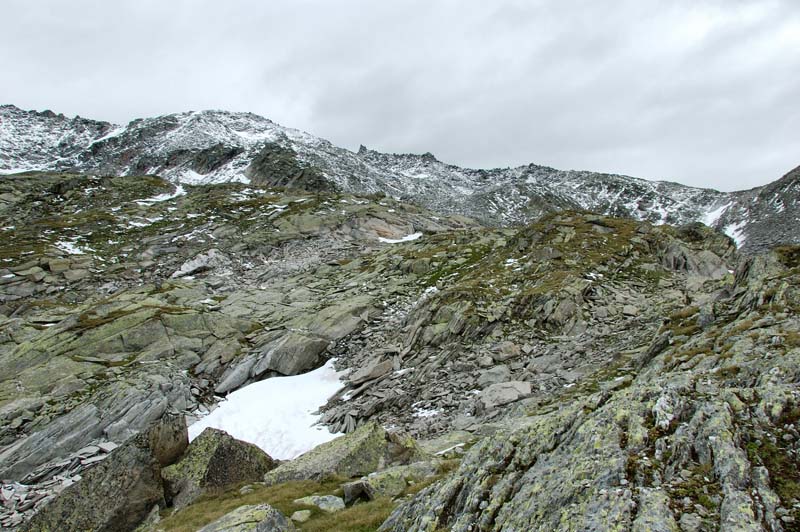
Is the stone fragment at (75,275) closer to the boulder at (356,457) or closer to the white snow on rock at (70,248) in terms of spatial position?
the white snow on rock at (70,248)

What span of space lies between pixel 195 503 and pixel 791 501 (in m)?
21.3

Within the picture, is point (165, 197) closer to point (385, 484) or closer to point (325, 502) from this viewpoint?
point (325, 502)

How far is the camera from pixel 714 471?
7.20 metres

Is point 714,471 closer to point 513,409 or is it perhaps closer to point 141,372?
point 513,409

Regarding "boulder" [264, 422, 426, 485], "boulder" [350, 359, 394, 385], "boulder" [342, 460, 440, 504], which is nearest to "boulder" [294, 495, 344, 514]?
"boulder" [342, 460, 440, 504]

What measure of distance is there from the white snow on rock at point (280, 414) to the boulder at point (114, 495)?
9.17 meters

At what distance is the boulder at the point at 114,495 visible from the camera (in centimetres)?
1816

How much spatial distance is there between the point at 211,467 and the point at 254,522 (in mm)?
10365

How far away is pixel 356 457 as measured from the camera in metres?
19.3

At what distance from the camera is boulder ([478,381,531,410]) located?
24.7 metres

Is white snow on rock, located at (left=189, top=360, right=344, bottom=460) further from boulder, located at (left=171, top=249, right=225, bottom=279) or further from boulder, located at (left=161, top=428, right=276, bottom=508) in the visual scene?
boulder, located at (left=171, top=249, right=225, bottom=279)

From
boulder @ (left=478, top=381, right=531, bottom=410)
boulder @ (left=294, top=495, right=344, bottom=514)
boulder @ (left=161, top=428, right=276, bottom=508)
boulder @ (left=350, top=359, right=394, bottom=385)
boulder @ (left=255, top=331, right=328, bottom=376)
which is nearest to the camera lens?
boulder @ (left=294, top=495, right=344, bottom=514)

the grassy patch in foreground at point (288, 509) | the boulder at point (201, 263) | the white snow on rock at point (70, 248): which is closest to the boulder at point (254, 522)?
the grassy patch in foreground at point (288, 509)

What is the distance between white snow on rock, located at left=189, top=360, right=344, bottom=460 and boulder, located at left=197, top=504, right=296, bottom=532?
1485cm
